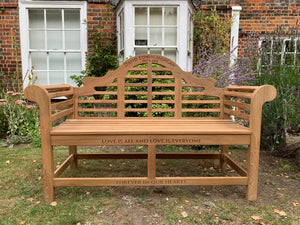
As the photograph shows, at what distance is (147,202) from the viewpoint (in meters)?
2.39

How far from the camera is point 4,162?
3.45 metres

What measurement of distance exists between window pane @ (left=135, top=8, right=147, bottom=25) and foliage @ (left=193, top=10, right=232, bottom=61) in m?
1.21

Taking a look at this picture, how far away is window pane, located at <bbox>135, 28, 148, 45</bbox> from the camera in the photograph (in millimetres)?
5887

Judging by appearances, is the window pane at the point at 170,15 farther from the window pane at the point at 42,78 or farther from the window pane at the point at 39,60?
the window pane at the point at 42,78

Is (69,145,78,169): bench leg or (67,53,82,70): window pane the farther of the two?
(67,53,82,70): window pane

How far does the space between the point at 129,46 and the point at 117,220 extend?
429cm

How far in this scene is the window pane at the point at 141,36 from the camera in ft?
19.3

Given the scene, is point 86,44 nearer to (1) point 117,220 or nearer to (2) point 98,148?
(2) point 98,148

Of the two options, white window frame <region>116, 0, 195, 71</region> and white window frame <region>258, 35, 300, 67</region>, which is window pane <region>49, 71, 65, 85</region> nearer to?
white window frame <region>116, 0, 195, 71</region>

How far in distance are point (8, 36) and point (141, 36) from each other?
2.97 meters

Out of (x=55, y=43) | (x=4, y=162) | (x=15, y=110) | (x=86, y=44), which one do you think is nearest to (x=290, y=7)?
(x=86, y=44)

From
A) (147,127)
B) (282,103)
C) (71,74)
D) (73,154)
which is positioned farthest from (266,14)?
(73,154)

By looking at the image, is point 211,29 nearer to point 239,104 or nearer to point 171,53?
point 171,53

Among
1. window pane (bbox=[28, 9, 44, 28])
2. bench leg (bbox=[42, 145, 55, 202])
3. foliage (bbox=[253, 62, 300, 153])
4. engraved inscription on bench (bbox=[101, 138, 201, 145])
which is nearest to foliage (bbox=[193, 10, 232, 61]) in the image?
foliage (bbox=[253, 62, 300, 153])
